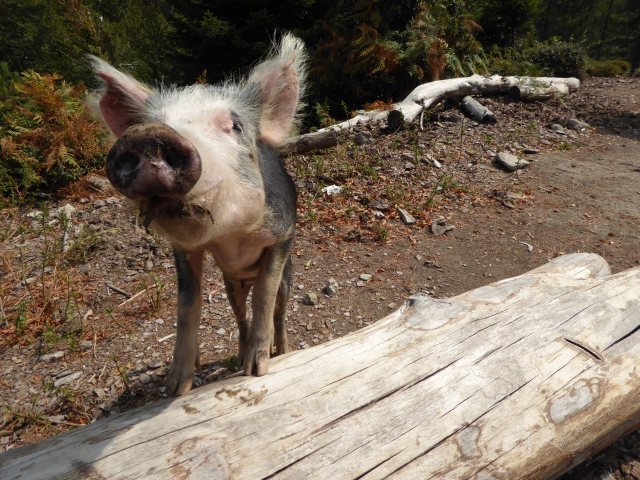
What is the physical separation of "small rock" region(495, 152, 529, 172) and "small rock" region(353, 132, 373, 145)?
2.07m

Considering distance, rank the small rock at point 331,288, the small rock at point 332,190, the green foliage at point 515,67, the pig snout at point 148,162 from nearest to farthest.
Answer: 1. the pig snout at point 148,162
2. the small rock at point 331,288
3. the small rock at point 332,190
4. the green foliage at point 515,67

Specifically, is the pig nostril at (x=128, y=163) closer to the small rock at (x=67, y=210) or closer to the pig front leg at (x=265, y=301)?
the pig front leg at (x=265, y=301)

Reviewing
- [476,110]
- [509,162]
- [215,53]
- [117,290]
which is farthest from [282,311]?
[215,53]

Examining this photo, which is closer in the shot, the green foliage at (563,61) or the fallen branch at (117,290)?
the fallen branch at (117,290)

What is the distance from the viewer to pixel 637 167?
692 centimetres

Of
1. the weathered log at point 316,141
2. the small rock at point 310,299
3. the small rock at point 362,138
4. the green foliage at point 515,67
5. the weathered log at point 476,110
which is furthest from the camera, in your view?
the green foliage at point 515,67

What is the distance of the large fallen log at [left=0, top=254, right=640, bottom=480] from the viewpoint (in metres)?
1.67

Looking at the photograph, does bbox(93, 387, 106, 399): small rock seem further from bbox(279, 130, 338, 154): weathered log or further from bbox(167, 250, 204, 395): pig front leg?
bbox(279, 130, 338, 154): weathered log

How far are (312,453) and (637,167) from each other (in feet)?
25.0

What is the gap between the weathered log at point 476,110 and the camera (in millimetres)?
8086

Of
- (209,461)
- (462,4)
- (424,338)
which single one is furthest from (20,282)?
(462,4)

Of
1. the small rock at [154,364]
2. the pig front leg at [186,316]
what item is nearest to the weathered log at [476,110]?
the small rock at [154,364]

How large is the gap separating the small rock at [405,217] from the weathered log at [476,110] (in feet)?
12.8

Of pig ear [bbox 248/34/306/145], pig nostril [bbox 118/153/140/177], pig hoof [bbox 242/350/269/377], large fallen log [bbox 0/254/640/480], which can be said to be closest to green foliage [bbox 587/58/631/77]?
large fallen log [bbox 0/254/640/480]
